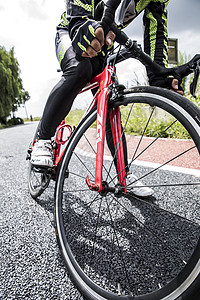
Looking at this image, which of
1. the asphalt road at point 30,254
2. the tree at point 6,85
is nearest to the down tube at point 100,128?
the asphalt road at point 30,254

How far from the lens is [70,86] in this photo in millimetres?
1273

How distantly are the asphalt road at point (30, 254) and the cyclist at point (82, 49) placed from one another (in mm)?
440

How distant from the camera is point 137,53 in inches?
37.5

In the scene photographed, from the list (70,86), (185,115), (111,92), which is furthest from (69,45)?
(185,115)

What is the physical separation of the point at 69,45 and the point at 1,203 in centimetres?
143

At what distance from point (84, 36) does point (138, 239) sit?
3.67 ft

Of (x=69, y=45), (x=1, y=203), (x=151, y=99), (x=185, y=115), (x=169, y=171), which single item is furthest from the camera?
(x=169, y=171)

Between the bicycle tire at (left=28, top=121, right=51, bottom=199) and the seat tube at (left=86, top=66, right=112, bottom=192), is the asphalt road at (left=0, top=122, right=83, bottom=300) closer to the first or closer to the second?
the bicycle tire at (left=28, top=121, right=51, bottom=199)

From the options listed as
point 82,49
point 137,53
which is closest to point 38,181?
point 82,49

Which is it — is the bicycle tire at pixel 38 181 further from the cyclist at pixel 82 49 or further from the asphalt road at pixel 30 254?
the cyclist at pixel 82 49

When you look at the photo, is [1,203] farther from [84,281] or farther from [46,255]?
[84,281]

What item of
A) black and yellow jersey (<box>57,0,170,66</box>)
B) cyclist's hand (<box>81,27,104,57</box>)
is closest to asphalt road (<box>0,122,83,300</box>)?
cyclist's hand (<box>81,27,104,57</box>)

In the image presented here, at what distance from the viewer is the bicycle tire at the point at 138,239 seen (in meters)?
0.73

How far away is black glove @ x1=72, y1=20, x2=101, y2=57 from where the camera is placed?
2.98ft
